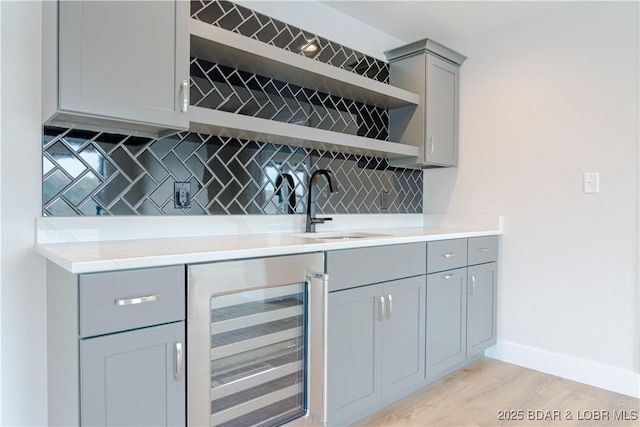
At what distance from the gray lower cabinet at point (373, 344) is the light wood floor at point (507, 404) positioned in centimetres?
13

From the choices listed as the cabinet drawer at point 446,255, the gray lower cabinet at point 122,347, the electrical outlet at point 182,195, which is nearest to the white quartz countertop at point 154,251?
the gray lower cabinet at point 122,347

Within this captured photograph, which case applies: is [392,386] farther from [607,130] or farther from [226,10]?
[226,10]

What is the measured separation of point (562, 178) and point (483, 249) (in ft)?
2.13

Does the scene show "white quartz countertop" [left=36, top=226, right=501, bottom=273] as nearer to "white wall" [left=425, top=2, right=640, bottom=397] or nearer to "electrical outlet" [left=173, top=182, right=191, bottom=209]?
"electrical outlet" [left=173, top=182, right=191, bottom=209]

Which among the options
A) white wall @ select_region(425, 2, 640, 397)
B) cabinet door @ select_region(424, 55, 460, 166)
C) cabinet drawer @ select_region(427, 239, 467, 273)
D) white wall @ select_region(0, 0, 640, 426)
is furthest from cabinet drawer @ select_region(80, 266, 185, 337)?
white wall @ select_region(425, 2, 640, 397)

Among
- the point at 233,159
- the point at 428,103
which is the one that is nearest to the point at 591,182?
the point at 428,103

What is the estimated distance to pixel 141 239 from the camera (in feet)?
5.82

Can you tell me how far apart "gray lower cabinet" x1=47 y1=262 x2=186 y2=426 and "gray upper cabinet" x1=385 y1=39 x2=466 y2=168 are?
1976 mm

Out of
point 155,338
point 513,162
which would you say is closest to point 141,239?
point 155,338

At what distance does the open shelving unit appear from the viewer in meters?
1.76

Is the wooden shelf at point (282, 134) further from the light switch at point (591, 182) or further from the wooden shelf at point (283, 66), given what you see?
the light switch at point (591, 182)

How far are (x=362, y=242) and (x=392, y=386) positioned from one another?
766 mm

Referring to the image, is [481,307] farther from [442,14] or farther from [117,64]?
[117,64]

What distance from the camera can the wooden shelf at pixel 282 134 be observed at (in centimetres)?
175
